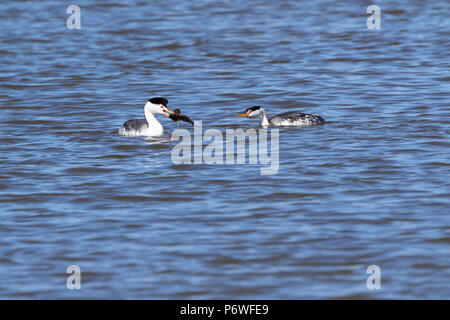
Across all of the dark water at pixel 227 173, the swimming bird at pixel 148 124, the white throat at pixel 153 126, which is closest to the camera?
the dark water at pixel 227 173

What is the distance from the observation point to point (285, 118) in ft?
53.1

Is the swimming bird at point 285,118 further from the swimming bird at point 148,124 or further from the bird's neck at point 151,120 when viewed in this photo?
the bird's neck at point 151,120

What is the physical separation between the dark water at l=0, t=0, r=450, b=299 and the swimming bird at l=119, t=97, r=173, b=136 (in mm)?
173

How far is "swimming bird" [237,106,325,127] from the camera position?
16.0 m

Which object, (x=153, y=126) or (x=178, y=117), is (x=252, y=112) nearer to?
(x=178, y=117)

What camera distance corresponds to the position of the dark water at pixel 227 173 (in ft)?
29.8

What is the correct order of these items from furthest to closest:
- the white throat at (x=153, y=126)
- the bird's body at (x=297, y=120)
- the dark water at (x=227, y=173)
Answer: the bird's body at (x=297, y=120) < the white throat at (x=153, y=126) < the dark water at (x=227, y=173)

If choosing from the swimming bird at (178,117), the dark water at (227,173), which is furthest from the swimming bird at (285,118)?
the swimming bird at (178,117)

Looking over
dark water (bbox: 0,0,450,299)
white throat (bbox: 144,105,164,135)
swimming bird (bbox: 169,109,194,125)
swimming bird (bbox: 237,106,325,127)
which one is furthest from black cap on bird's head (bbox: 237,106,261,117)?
white throat (bbox: 144,105,164,135)

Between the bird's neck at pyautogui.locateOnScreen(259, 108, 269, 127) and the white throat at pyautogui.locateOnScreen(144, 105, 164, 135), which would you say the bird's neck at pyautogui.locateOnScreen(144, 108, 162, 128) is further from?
the bird's neck at pyautogui.locateOnScreen(259, 108, 269, 127)

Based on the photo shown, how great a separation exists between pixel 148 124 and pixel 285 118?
2.59 m

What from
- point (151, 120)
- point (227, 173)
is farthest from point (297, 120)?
point (227, 173)

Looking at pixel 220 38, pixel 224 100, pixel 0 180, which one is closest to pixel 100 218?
pixel 0 180
